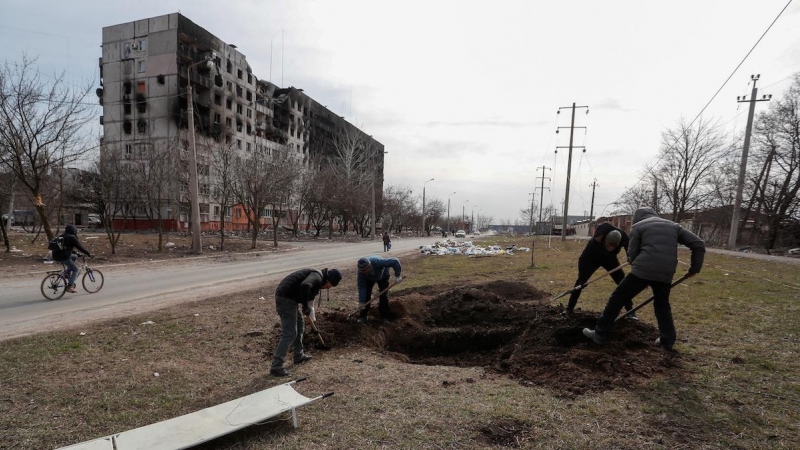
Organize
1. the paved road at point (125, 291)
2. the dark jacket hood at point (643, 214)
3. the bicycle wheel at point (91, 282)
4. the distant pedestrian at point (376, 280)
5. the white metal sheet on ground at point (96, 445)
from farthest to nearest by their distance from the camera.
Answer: the bicycle wheel at point (91, 282), the paved road at point (125, 291), the distant pedestrian at point (376, 280), the dark jacket hood at point (643, 214), the white metal sheet on ground at point (96, 445)

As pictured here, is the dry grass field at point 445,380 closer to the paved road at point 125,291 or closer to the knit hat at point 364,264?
the knit hat at point 364,264

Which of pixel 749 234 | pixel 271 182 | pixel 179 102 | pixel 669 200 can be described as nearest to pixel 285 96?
pixel 179 102

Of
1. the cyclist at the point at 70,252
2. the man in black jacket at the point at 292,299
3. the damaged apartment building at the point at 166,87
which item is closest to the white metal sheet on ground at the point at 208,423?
the man in black jacket at the point at 292,299

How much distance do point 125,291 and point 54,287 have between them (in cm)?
142

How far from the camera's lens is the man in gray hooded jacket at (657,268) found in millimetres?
4391

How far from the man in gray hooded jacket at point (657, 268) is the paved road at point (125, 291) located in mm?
8320

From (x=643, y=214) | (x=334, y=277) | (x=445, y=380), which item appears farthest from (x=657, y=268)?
(x=334, y=277)

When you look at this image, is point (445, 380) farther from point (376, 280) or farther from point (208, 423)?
point (376, 280)

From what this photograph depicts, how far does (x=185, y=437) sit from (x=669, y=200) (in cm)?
4155

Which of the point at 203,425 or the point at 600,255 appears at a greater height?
the point at 600,255

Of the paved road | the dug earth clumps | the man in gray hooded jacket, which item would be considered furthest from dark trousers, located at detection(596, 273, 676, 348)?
the paved road

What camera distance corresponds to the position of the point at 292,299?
15.0ft

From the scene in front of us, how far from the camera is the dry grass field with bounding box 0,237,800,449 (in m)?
3.02

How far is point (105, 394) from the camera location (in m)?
3.86
